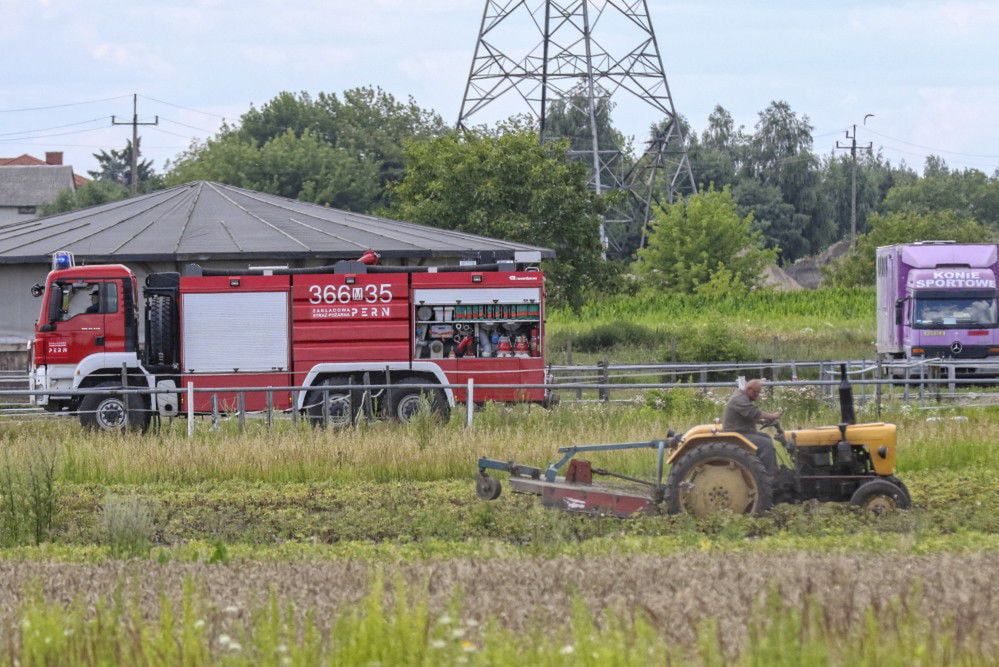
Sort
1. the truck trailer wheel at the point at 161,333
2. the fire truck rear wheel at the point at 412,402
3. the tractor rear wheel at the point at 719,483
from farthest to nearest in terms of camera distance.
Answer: the truck trailer wheel at the point at 161,333, the fire truck rear wheel at the point at 412,402, the tractor rear wheel at the point at 719,483

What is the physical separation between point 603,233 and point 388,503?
5046 centimetres

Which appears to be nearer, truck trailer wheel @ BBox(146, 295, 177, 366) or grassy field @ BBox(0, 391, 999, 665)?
grassy field @ BBox(0, 391, 999, 665)

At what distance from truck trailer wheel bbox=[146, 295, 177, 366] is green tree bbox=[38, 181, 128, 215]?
76.5 m

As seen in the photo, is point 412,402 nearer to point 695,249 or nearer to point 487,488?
point 487,488

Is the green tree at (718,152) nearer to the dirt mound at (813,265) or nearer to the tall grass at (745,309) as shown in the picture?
the dirt mound at (813,265)

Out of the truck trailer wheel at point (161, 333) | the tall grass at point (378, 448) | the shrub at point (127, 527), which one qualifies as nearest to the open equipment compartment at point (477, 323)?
the truck trailer wheel at point (161, 333)

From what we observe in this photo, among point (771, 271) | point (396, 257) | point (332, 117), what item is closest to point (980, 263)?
point (396, 257)

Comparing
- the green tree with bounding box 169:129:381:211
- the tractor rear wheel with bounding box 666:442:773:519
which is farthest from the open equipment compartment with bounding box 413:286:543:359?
the green tree with bounding box 169:129:381:211

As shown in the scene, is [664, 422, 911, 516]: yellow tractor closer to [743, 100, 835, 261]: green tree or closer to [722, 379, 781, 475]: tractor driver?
[722, 379, 781, 475]: tractor driver

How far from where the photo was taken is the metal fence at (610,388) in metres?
22.7

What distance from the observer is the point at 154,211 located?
129ft

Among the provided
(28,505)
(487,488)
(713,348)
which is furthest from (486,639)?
(713,348)

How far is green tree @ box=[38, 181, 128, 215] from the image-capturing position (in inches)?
4075

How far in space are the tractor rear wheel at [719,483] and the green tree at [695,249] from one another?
205 feet
